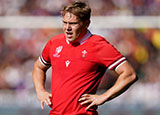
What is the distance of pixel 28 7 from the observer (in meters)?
10.1

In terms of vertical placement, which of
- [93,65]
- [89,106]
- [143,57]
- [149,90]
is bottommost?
[149,90]

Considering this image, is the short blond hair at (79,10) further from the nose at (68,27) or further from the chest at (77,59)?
the chest at (77,59)

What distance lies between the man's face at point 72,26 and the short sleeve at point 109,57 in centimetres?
25

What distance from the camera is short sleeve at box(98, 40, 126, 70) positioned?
3754mm

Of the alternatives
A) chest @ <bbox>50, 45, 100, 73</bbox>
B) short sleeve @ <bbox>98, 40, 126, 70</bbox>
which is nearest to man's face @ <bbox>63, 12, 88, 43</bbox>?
chest @ <bbox>50, 45, 100, 73</bbox>

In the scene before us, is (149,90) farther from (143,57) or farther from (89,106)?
(89,106)

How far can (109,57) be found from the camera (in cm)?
376

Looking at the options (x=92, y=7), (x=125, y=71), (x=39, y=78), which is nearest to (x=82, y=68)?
(x=125, y=71)

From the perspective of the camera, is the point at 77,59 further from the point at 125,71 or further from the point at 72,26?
the point at 125,71

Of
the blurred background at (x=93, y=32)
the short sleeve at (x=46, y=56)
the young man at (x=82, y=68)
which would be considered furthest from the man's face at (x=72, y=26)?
the blurred background at (x=93, y=32)

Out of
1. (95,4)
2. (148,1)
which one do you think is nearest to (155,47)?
(148,1)

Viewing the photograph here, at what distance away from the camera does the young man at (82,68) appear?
12.3ft

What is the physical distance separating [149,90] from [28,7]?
11.4 feet

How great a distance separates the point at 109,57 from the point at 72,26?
17.0 inches
